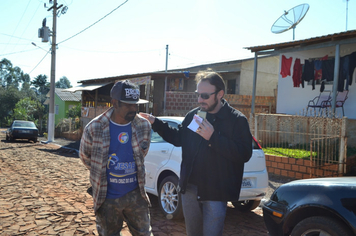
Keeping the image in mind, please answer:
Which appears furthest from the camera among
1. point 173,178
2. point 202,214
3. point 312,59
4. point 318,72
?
point 312,59

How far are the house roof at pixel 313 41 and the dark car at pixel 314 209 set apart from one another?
749 centimetres

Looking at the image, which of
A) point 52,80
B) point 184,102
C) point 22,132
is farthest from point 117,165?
point 22,132

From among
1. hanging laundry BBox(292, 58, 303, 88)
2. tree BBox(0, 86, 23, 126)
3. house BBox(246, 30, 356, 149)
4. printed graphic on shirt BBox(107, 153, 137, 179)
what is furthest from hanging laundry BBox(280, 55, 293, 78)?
tree BBox(0, 86, 23, 126)

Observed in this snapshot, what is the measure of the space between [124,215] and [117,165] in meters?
0.50

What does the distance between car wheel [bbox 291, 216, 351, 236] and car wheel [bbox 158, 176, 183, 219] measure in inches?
75.4

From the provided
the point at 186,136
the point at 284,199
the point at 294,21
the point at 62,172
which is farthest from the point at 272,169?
the point at 294,21

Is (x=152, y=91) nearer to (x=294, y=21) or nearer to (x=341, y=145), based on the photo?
(x=294, y=21)

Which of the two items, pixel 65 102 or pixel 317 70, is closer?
pixel 317 70

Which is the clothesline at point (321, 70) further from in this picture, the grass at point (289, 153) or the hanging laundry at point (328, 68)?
the grass at point (289, 153)

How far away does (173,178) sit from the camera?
4902 mm

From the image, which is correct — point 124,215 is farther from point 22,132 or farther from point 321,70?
point 22,132

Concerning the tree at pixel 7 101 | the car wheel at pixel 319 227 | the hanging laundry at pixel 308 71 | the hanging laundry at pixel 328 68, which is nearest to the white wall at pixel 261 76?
the hanging laundry at pixel 308 71

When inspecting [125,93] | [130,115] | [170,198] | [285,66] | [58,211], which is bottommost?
[58,211]

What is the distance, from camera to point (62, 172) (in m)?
8.68
